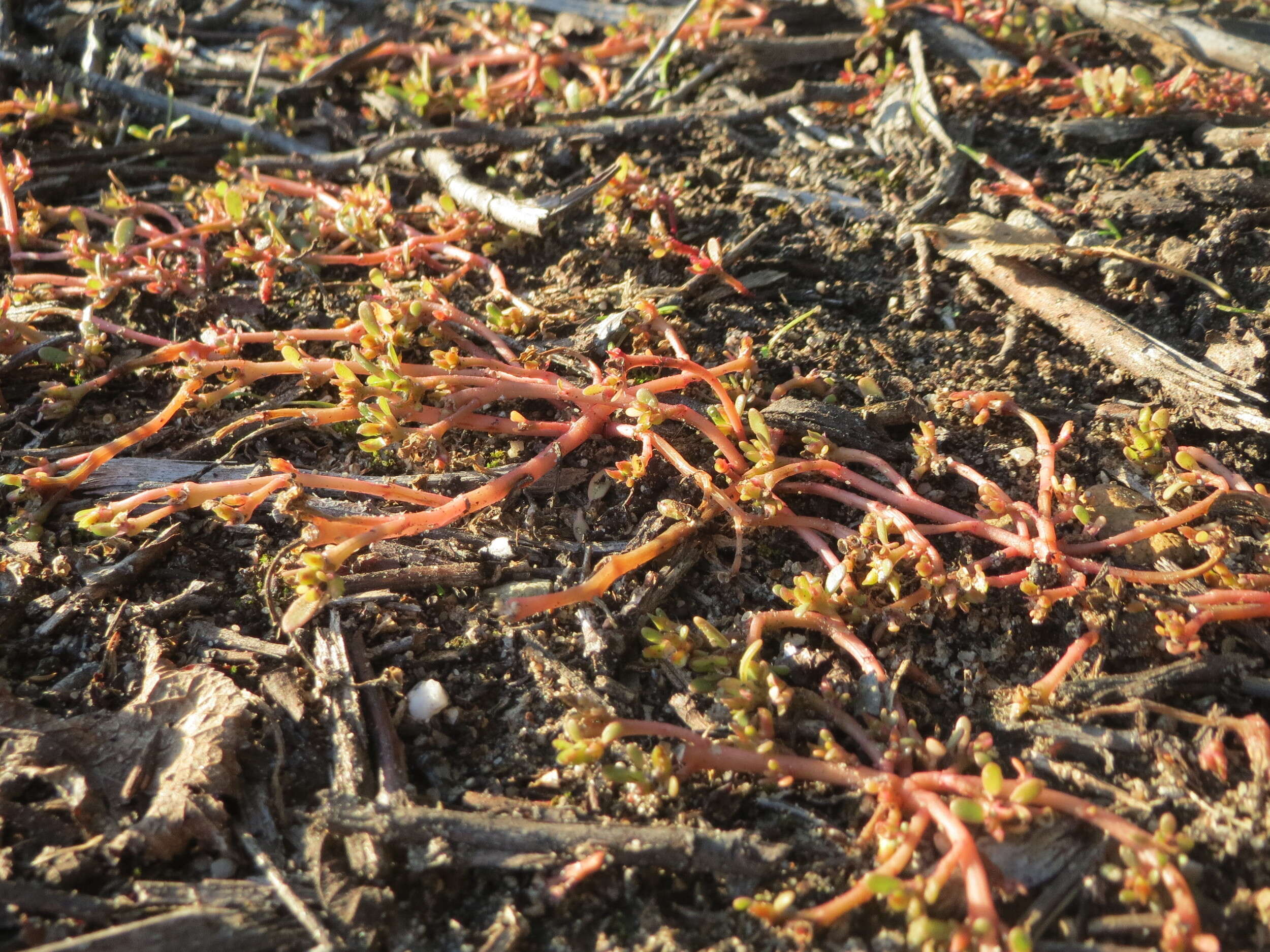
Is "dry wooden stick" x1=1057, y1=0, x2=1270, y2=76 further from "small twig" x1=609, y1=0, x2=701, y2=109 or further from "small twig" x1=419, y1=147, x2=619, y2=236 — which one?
"small twig" x1=419, y1=147, x2=619, y2=236

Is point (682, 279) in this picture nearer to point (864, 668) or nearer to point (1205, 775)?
point (864, 668)

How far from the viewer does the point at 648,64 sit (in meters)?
4.31

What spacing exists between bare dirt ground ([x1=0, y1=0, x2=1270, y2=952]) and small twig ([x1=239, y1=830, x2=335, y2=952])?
0.01 meters

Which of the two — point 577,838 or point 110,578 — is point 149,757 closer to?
point 110,578

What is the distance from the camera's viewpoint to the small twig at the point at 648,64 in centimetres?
431

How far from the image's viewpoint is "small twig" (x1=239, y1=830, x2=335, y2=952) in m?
2.00

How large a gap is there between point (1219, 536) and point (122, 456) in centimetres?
347

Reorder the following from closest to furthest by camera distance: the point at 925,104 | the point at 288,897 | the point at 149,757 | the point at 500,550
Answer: the point at 288,897, the point at 149,757, the point at 500,550, the point at 925,104

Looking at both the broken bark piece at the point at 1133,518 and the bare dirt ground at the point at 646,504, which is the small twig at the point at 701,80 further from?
the broken bark piece at the point at 1133,518

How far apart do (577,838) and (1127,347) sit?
243 centimetres

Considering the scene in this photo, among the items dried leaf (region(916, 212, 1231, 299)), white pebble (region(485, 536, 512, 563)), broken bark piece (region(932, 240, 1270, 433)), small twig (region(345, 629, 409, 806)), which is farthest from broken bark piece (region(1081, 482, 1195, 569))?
small twig (region(345, 629, 409, 806))

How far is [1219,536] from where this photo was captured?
101 inches

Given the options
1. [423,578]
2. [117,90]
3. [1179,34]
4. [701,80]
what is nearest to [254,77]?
[117,90]

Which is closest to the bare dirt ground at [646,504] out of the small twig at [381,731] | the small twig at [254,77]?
the small twig at [381,731]
